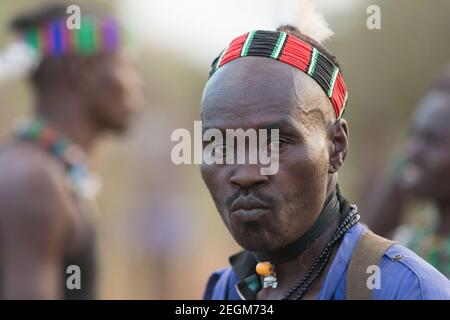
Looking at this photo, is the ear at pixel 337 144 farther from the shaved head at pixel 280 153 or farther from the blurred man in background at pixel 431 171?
the blurred man in background at pixel 431 171

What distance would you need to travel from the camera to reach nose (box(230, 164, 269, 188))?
2973mm

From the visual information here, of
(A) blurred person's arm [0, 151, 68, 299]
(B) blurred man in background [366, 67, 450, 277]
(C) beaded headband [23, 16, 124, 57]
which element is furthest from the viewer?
(C) beaded headband [23, 16, 124, 57]

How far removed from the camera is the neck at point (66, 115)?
6473mm

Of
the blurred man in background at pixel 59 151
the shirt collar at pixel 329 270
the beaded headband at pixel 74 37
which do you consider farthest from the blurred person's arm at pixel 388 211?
the shirt collar at pixel 329 270

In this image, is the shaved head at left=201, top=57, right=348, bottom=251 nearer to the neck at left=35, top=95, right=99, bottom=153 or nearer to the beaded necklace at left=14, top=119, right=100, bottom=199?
the beaded necklace at left=14, top=119, right=100, bottom=199

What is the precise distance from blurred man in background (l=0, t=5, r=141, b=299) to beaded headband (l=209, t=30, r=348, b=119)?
8.49 feet

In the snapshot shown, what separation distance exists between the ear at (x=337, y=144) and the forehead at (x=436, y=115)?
10.7 ft

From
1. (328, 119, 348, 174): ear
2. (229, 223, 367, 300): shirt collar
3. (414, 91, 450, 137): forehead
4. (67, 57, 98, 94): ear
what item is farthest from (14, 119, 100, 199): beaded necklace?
(328, 119, 348, 174): ear

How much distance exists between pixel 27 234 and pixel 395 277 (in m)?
3.04

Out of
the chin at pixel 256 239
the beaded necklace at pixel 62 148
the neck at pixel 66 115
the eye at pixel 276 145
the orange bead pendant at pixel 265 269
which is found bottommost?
the orange bead pendant at pixel 265 269

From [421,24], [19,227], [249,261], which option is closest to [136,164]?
[421,24]

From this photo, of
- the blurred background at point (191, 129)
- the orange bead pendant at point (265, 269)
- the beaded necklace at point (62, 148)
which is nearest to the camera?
the orange bead pendant at point (265, 269)

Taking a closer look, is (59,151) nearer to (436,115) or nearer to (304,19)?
(436,115)

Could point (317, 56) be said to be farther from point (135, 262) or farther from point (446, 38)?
point (135, 262)
